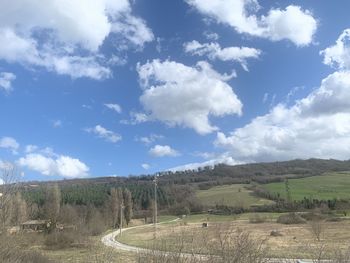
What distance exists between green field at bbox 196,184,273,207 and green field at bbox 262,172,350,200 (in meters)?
7.43

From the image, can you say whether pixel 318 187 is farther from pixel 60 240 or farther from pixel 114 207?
pixel 60 240

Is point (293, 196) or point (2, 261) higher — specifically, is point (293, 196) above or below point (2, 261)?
above

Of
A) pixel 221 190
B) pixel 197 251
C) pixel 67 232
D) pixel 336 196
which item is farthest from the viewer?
pixel 221 190

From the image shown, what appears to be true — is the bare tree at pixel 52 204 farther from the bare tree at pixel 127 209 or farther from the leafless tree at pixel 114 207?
the bare tree at pixel 127 209

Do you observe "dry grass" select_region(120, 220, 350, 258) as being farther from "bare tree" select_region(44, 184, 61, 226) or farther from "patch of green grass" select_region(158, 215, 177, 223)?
"patch of green grass" select_region(158, 215, 177, 223)

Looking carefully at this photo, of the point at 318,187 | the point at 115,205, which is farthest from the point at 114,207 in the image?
the point at 318,187

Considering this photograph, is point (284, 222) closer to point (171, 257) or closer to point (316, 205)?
point (316, 205)

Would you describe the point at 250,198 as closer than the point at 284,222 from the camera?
No

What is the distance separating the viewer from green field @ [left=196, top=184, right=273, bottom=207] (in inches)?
6152

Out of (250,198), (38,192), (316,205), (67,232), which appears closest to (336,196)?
(316,205)

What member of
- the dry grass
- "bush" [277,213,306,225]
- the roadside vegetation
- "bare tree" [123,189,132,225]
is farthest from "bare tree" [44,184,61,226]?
"bush" [277,213,306,225]

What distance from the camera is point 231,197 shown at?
6486 inches

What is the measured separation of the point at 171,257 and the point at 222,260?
3.80 feet

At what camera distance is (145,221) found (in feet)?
521
